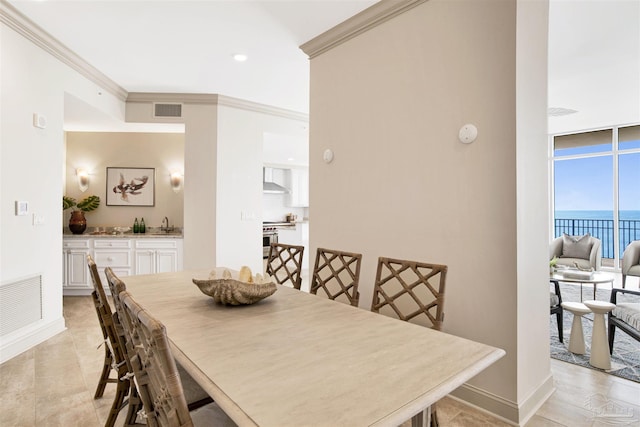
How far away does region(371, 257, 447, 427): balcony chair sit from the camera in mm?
1676

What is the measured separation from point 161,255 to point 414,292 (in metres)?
3.74

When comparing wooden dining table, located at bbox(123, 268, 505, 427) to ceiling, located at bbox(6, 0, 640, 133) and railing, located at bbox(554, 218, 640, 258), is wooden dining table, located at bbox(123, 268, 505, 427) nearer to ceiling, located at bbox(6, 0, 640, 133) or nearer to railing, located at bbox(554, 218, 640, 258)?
ceiling, located at bbox(6, 0, 640, 133)

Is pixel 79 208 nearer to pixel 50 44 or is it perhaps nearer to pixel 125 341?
pixel 50 44

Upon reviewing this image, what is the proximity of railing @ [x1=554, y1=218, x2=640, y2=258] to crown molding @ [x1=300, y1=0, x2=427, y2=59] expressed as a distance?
6600mm

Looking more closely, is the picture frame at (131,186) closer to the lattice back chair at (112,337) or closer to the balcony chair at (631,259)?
the lattice back chair at (112,337)

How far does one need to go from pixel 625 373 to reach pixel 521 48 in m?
2.39

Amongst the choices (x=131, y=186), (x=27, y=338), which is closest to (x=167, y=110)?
(x=131, y=186)

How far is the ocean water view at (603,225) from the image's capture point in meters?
6.78

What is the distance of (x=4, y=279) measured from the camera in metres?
2.81

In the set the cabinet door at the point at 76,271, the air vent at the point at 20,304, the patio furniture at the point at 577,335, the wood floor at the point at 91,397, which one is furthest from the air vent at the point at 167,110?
the patio furniture at the point at 577,335

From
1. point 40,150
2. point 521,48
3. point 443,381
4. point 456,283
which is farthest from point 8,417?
point 521,48

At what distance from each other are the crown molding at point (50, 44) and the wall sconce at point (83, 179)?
5.54 ft

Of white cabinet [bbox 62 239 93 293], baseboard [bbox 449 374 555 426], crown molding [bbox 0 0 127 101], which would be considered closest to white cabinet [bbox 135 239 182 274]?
white cabinet [bbox 62 239 93 293]

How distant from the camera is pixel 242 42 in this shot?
10.8 feet
